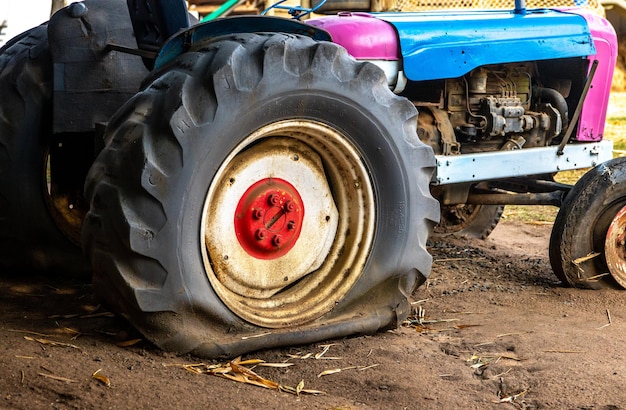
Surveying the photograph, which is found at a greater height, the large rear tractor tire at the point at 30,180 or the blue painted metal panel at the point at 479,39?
the blue painted metal panel at the point at 479,39

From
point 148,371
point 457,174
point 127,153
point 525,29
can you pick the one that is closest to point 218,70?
point 127,153

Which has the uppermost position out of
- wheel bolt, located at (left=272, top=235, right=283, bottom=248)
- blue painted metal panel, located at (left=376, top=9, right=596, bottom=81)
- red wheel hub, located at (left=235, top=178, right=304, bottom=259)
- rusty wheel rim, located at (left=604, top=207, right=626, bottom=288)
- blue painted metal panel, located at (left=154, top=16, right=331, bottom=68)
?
blue painted metal panel, located at (left=154, top=16, right=331, bottom=68)

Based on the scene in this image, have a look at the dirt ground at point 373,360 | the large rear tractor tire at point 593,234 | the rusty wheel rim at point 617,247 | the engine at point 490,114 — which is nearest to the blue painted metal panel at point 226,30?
the engine at point 490,114

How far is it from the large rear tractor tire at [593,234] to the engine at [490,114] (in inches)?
16.1

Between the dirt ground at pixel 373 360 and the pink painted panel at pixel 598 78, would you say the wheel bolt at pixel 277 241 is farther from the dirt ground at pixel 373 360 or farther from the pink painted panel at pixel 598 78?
the pink painted panel at pixel 598 78

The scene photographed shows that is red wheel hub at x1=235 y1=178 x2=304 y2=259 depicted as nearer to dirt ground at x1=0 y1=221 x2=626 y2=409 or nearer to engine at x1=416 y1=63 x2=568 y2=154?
dirt ground at x1=0 y1=221 x2=626 y2=409

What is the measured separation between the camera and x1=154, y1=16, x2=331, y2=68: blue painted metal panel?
3.74m

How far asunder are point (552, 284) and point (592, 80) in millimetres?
1154

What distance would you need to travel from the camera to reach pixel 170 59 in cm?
378

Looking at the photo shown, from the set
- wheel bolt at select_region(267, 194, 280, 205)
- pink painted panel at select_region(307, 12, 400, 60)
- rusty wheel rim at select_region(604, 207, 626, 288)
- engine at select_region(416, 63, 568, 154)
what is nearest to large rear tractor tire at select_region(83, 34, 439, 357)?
wheel bolt at select_region(267, 194, 280, 205)

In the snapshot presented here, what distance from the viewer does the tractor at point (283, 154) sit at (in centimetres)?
325

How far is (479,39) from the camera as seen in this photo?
15.0 feet

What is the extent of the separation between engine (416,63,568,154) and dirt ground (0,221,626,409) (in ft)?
2.62

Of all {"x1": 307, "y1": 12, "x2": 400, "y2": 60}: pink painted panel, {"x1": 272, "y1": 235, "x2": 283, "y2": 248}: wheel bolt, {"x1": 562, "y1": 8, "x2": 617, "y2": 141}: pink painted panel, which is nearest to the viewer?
{"x1": 272, "y1": 235, "x2": 283, "y2": 248}: wheel bolt
